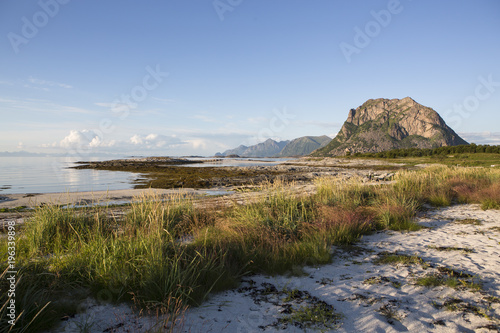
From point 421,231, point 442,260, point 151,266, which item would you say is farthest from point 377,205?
point 151,266

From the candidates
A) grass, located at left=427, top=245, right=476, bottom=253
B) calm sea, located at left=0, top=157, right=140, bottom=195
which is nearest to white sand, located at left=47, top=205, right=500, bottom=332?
grass, located at left=427, top=245, right=476, bottom=253

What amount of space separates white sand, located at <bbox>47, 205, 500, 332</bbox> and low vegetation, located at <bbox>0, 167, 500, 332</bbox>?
0.85 ft

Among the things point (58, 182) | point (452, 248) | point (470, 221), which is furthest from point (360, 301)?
point (58, 182)

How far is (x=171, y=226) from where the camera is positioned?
7324 millimetres

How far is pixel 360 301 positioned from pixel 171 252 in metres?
3.32

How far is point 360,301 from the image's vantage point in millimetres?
3816

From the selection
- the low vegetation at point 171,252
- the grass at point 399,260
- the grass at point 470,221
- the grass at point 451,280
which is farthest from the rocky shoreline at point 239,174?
the grass at point 451,280

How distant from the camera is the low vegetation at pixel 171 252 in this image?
362cm

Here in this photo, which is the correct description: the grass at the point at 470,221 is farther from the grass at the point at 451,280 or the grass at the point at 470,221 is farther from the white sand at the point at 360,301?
the grass at the point at 451,280

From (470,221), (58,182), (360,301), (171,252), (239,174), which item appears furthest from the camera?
(239,174)

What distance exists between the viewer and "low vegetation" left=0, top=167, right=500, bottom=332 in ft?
11.9

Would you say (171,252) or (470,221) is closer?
(171,252)

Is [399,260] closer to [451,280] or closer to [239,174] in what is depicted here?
[451,280]

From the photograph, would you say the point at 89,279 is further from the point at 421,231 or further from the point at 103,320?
the point at 421,231
